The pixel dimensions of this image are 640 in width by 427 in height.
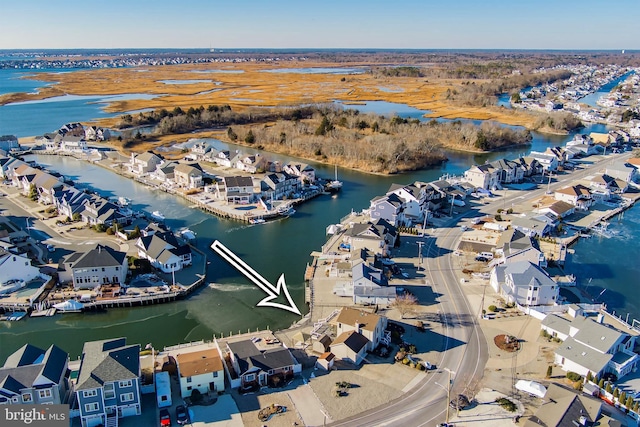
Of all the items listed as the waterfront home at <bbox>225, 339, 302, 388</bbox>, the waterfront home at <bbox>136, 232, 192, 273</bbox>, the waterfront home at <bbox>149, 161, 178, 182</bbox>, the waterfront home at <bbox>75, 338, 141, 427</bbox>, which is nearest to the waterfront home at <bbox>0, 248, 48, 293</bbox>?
the waterfront home at <bbox>136, 232, 192, 273</bbox>

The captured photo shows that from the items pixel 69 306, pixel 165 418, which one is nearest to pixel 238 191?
pixel 69 306

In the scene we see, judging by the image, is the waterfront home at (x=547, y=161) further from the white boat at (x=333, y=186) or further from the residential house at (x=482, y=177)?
the white boat at (x=333, y=186)

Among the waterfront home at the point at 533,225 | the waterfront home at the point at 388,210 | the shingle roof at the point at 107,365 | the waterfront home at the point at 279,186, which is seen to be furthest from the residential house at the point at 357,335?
the waterfront home at the point at 279,186

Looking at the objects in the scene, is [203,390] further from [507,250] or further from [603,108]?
[603,108]

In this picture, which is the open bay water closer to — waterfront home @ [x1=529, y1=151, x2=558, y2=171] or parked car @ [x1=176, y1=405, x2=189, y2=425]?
parked car @ [x1=176, y1=405, x2=189, y2=425]

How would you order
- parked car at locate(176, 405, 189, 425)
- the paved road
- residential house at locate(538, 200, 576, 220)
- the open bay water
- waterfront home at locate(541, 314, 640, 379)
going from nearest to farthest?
parked car at locate(176, 405, 189, 425) < the paved road < waterfront home at locate(541, 314, 640, 379) < the open bay water < residential house at locate(538, 200, 576, 220)

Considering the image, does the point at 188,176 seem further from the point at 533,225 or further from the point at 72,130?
the point at 533,225
